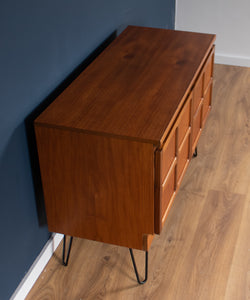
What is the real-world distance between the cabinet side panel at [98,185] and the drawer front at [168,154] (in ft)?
0.30

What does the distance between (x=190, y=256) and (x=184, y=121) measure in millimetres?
568

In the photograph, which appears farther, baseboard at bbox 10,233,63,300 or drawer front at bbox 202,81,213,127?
drawer front at bbox 202,81,213,127

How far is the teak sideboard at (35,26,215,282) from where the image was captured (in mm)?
1520

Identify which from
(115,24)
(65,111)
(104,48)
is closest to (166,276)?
(65,111)

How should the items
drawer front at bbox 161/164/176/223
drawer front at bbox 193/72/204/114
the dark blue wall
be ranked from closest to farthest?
the dark blue wall < drawer front at bbox 161/164/176/223 < drawer front at bbox 193/72/204/114

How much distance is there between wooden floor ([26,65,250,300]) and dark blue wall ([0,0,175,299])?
191mm

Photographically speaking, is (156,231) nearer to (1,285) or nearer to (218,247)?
(218,247)

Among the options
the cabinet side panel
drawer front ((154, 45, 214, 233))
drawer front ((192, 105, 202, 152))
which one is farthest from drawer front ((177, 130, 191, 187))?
the cabinet side panel

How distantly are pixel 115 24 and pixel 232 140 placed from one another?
3.06 ft

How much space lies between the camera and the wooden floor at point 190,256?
1.83 m

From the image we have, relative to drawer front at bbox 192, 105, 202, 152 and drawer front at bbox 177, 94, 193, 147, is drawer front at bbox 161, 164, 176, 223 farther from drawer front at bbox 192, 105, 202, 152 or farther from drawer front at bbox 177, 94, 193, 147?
drawer front at bbox 192, 105, 202, 152

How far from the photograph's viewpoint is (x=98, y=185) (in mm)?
1604

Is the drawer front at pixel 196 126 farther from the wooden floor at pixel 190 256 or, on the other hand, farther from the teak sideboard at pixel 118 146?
the wooden floor at pixel 190 256

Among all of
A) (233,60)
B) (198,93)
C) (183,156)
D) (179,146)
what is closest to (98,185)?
(179,146)
